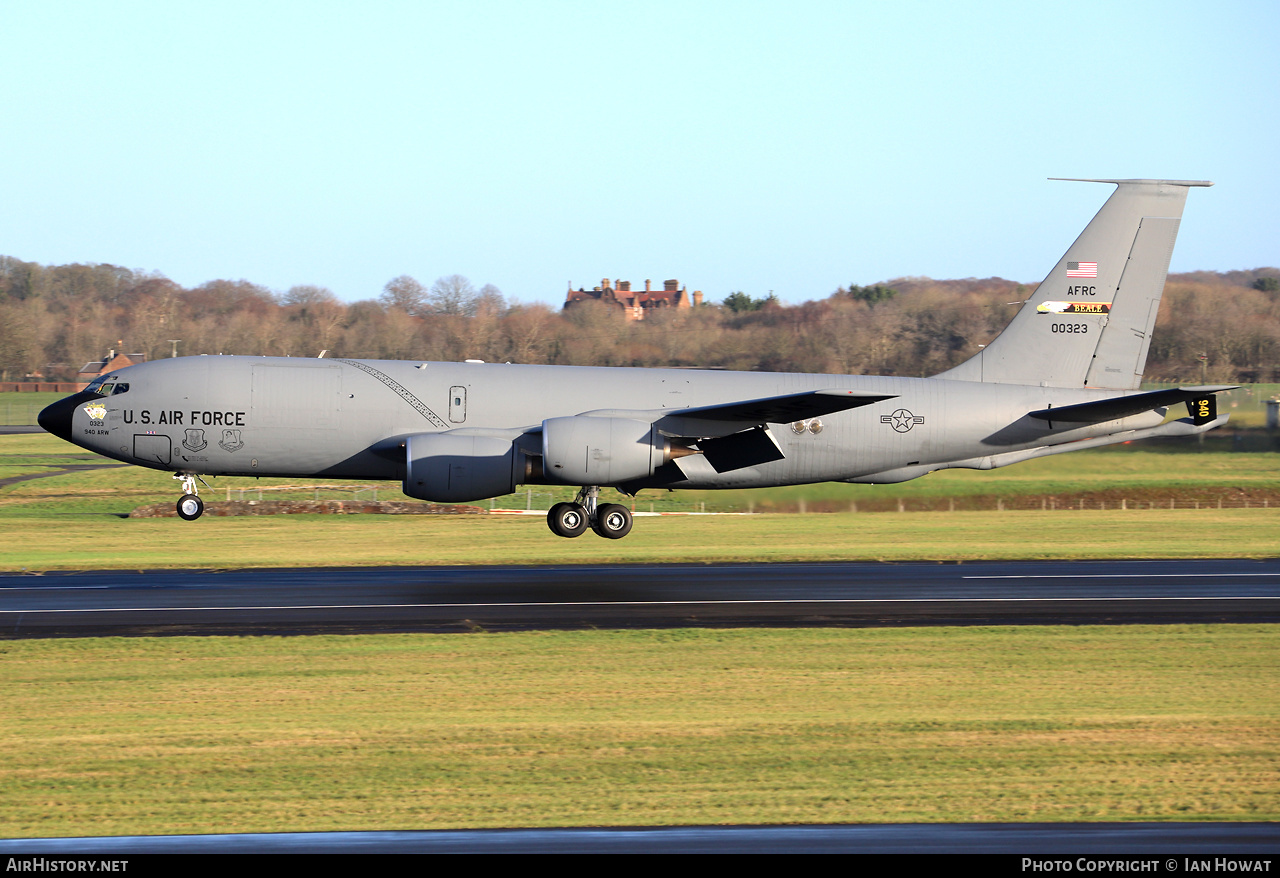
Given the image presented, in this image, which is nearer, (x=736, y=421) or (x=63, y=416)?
(x=736, y=421)

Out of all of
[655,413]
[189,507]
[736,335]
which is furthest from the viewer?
[736,335]

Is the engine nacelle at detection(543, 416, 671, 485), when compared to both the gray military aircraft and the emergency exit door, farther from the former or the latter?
the emergency exit door

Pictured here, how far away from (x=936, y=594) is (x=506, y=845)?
17.7 meters

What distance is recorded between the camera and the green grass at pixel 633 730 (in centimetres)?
1311

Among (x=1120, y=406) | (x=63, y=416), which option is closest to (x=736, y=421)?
(x=1120, y=406)

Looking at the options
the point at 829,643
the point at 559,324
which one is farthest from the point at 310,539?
the point at 559,324

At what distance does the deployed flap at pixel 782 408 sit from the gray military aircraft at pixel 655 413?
0.08 m

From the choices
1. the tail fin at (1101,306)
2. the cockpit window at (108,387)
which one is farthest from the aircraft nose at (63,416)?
the tail fin at (1101,306)

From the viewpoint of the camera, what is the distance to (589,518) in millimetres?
31594

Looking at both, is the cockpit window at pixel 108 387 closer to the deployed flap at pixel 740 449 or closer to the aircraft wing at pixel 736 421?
the aircraft wing at pixel 736 421

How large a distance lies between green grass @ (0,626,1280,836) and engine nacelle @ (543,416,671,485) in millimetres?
7674

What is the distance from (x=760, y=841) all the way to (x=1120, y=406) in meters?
22.1

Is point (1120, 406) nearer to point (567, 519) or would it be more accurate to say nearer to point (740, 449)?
point (740, 449)

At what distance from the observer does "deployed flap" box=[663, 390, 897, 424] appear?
28.3m
